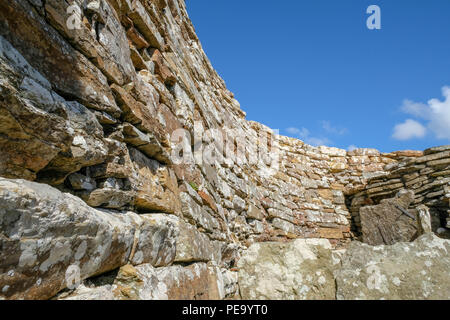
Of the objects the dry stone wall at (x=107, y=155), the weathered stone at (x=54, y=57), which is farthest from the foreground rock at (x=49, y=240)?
the weathered stone at (x=54, y=57)

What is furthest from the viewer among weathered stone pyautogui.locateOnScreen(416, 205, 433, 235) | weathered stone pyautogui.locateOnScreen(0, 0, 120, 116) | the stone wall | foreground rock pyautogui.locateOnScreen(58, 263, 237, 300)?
the stone wall

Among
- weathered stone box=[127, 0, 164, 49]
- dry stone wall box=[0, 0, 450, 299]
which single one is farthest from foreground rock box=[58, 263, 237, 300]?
weathered stone box=[127, 0, 164, 49]

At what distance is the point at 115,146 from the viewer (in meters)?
1.88

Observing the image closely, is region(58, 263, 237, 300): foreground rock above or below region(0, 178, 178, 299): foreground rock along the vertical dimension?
below

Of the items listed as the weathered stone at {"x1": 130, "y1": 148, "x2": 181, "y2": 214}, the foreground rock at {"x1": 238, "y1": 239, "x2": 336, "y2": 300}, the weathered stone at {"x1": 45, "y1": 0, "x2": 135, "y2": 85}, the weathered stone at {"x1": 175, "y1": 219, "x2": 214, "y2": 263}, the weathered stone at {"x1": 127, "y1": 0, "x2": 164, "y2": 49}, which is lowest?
the foreground rock at {"x1": 238, "y1": 239, "x2": 336, "y2": 300}

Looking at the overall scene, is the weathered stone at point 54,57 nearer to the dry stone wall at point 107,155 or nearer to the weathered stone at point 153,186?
the dry stone wall at point 107,155

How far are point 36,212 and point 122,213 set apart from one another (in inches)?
29.8

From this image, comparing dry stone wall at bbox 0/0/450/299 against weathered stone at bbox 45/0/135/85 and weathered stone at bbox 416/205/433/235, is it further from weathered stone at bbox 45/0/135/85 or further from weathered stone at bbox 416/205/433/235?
weathered stone at bbox 416/205/433/235

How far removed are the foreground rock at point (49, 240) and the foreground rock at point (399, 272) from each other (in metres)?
2.68

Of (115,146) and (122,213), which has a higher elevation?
(115,146)

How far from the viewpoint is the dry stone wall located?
123cm

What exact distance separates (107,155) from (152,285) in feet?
3.07

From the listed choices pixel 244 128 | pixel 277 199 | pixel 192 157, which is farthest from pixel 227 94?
pixel 192 157

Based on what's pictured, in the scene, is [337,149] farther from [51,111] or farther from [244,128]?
[51,111]
